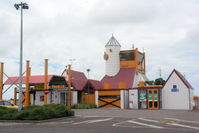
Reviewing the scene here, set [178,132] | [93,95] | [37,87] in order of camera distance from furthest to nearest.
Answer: [93,95]
[37,87]
[178,132]

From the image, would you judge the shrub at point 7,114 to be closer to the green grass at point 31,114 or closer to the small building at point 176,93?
the green grass at point 31,114

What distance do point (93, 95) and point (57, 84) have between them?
876 cm

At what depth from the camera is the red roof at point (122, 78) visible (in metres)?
50.8

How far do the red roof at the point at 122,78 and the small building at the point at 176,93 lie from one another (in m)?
7.44

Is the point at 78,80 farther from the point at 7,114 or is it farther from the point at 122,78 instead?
the point at 7,114

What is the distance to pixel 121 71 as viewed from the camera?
174ft

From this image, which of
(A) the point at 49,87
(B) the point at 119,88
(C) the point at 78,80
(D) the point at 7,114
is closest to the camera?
(D) the point at 7,114

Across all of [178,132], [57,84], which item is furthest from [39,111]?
[57,84]

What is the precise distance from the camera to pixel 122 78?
51.9 meters

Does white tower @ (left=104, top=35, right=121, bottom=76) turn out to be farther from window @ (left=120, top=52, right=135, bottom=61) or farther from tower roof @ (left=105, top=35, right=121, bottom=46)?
window @ (left=120, top=52, right=135, bottom=61)

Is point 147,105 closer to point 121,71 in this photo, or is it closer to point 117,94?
point 117,94

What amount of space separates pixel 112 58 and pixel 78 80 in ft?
25.9

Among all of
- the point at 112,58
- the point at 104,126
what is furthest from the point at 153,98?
the point at 104,126

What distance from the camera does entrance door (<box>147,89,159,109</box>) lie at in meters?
44.6
